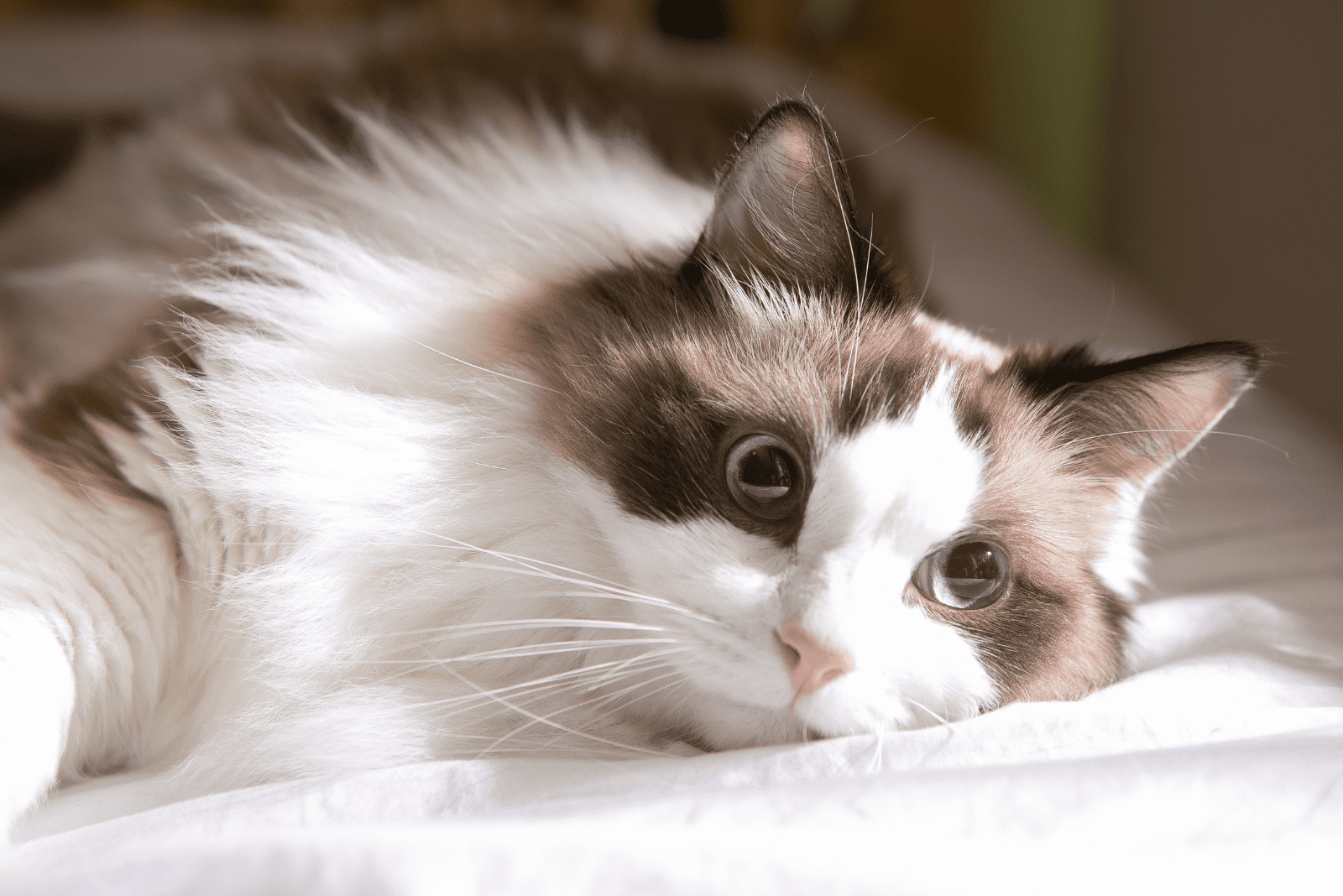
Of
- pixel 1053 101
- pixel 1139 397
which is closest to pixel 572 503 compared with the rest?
pixel 1139 397

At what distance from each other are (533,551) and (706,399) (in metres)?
0.27

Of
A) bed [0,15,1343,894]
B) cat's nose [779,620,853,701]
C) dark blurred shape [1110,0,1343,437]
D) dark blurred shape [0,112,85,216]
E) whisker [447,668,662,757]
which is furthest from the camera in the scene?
dark blurred shape [1110,0,1343,437]

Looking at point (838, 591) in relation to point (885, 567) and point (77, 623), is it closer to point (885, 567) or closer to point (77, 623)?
point (885, 567)

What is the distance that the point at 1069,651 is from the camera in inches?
45.6

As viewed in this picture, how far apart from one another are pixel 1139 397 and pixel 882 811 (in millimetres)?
661

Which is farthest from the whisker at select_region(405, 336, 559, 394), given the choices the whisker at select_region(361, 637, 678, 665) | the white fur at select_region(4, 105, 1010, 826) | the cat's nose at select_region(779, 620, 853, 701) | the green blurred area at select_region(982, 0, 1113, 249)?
the green blurred area at select_region(982, 0, 1113, 249)

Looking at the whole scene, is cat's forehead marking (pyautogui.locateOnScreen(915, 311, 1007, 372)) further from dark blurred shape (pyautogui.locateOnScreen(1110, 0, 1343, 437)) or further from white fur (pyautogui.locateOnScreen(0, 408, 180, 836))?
dark blurred shape (pyautogui.locateOnScreen(1110, 0, 1343, 437))

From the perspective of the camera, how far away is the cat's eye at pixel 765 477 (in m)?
1.03

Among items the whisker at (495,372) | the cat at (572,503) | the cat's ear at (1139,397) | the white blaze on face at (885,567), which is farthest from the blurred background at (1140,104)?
the whisker at (495,372)

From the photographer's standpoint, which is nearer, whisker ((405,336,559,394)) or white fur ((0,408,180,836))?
white fur ((0,408,180,836))

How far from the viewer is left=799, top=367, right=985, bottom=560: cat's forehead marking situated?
1007mm

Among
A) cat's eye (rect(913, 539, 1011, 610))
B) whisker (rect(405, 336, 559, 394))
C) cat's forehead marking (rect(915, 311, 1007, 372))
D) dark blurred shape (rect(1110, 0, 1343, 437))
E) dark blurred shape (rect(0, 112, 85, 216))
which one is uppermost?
dark blurred shape (rect(1110, 0, 1343, 437))

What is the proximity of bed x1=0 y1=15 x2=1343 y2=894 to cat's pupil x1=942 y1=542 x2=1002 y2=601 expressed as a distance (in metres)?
0.14

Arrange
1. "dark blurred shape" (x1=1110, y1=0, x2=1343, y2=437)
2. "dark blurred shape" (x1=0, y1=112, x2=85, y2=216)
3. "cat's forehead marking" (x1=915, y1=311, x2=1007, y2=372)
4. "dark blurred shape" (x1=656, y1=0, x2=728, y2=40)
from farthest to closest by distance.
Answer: "dark blurred shape" (x1=656, y1=0, x2=728, y2=40) < "dark blurred shape" (x1=1110, y1=0, x2=1343, y2=437) < "dark blurred shape" (x1=0, y1=112, x2=85, y2=216) < "cat's forehead marking" (x1=915, y1=311, x2=1007, y2=372)
